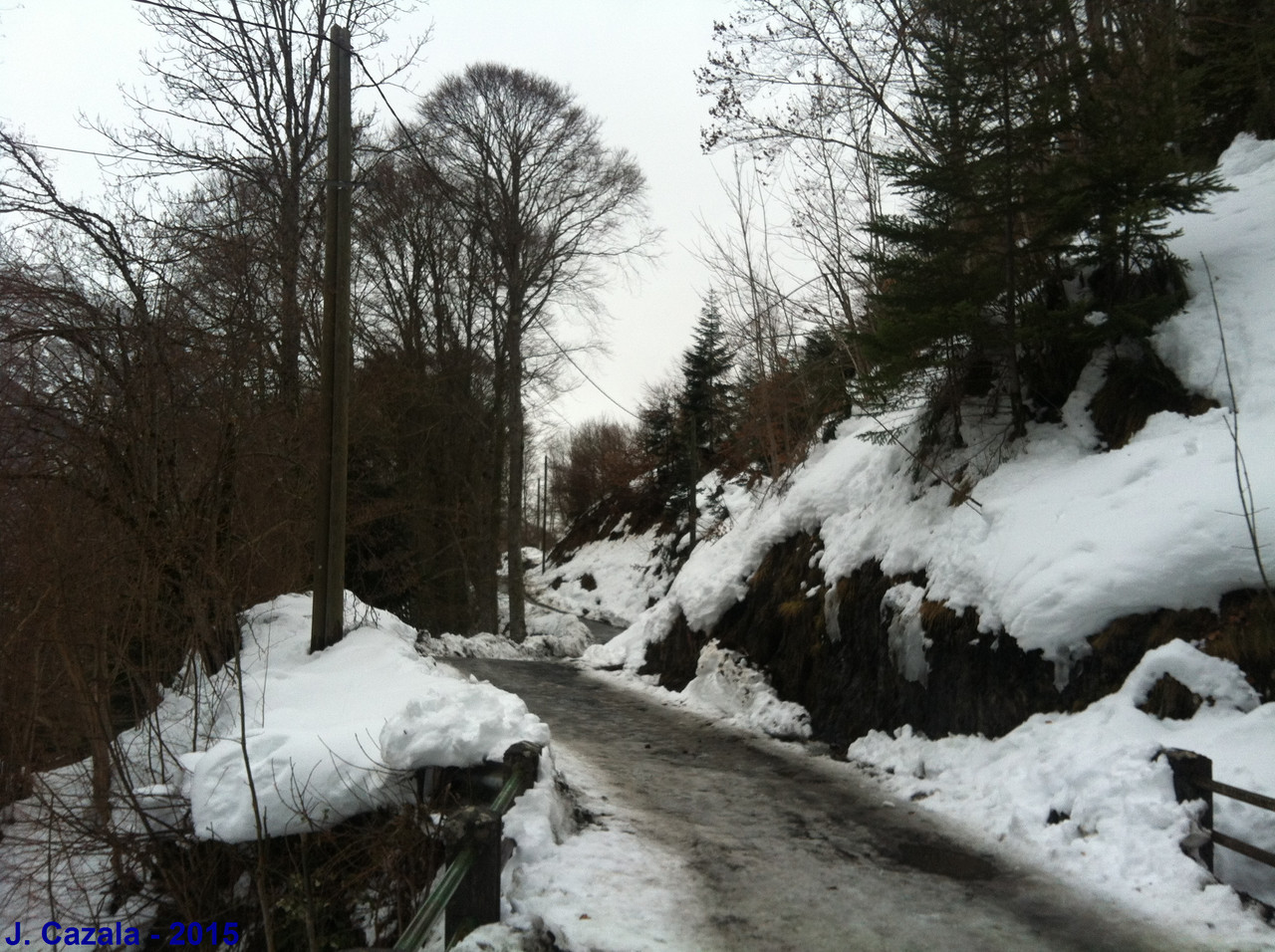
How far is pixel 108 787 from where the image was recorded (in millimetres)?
5703

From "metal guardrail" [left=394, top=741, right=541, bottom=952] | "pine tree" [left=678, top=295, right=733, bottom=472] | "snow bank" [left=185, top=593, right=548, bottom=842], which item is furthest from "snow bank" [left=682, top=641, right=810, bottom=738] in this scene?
"pine tree" [left=678, top=295, right=733, bottom=472]

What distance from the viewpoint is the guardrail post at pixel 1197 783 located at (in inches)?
185

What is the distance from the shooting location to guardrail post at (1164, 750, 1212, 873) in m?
4.70

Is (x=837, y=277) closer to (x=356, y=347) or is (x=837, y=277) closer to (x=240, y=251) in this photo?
(x=240, y=251)

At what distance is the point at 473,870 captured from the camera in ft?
13.6

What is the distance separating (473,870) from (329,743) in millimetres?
1707

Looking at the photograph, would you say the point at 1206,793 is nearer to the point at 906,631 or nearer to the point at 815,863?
the point at 815,863

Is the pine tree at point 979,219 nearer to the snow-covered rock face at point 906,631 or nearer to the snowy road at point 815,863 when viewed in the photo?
the snow-covered rock face at point 906,631

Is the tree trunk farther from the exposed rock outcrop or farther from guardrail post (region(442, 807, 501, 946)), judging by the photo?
guardrail post (region(442, 807, 501, 946))

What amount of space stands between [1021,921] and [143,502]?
22.6ft

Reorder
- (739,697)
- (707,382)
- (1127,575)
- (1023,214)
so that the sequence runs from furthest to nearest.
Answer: (707,382) → (739,697) → (1023,214) → (1127,575)

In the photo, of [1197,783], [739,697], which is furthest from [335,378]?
[1197,783]

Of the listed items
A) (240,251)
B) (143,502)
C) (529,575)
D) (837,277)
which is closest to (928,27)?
(837,277)

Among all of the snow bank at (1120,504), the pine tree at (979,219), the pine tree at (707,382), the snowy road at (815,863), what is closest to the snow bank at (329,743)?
the snowy road at (815,863)
